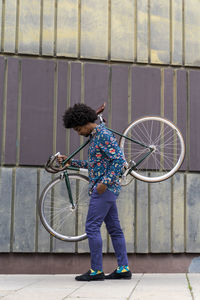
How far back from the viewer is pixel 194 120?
630 centimetres

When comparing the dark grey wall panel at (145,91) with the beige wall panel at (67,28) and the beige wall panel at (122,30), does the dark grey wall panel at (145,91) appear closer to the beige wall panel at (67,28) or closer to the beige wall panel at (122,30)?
the beige wall panel at (122,30)

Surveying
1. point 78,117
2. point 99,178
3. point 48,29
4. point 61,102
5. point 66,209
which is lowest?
point 66,209

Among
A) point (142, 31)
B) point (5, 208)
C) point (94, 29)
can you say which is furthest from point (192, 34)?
point (5, 208)

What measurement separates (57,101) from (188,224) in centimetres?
233

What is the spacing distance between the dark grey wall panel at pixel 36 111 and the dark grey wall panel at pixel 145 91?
109 cm

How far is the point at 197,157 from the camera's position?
6.23 meters

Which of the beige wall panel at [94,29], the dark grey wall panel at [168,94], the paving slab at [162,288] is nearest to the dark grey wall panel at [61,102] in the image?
the beige wall panel at [94,29]

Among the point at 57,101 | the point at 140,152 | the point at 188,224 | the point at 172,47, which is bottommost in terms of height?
the point at 188,224

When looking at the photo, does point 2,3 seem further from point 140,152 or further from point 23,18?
point 140,152

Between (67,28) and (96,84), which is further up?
(67,28)

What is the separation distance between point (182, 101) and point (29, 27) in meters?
2.25

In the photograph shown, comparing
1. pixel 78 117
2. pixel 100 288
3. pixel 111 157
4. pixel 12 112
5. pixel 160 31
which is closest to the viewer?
pixel 100 288

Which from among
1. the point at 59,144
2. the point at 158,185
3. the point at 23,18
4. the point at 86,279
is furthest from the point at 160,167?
the point at 23,18

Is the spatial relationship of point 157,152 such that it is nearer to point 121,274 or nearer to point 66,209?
point 66,209
